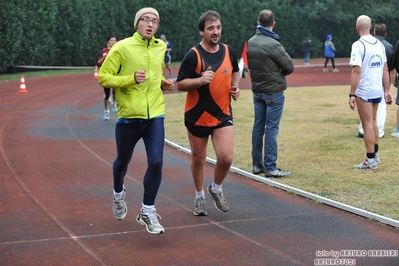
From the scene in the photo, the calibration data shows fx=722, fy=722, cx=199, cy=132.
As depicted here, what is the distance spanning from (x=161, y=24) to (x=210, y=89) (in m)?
38.7

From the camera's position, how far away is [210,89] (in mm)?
7562

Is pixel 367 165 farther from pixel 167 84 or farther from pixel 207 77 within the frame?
pixel 167 84

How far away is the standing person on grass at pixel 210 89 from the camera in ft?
24.5

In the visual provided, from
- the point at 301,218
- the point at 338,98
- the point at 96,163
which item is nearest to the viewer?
the point at 301,218

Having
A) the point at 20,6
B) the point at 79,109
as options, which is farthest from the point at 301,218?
the point at 20,6

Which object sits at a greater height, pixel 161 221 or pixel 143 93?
pixel 143 93

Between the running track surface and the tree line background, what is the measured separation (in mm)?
22634

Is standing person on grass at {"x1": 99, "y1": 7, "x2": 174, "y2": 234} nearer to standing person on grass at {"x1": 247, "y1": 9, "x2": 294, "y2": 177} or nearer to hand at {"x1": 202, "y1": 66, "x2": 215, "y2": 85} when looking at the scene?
hand at {"x1": 202, "y1": 66, "x2": 215, "y2": 85}

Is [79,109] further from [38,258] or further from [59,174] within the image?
[38,258]

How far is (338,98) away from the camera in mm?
22062

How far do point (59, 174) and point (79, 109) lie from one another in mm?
10212

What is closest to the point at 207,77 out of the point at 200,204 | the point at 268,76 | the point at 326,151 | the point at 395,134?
the point at 200,204

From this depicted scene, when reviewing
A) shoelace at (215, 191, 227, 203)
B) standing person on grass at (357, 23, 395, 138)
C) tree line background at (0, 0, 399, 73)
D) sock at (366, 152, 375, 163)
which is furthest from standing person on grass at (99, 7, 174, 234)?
tree line background at (0, 0, 399, 73)

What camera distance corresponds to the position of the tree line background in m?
34.2
